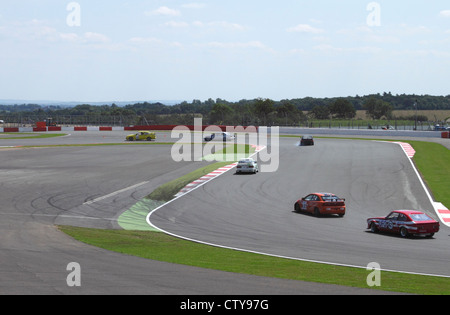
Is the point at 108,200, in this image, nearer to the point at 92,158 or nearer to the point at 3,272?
the point at 3,272

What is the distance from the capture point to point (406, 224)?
810 inches

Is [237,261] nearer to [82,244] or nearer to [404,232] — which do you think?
[82,244]

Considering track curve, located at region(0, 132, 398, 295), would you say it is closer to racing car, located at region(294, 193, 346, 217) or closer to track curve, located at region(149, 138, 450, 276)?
track curve, located at region(149, 138, 450, 276)

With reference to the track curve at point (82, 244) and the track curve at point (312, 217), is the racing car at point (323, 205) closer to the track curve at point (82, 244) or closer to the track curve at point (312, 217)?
the track curve at point (312, 217)

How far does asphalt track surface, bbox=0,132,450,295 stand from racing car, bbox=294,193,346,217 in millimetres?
485

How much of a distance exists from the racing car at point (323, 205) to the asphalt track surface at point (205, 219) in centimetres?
49

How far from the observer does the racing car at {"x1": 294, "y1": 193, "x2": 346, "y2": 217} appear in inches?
961

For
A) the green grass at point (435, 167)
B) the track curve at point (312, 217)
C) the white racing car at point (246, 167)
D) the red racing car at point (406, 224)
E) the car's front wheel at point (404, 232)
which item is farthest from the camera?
the white racing car at point (246, 167)

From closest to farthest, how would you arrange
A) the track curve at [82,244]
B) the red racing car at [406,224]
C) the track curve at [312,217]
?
the track curve at [82,244] → the track curve at [312,217] → the red racing car at [406,224]

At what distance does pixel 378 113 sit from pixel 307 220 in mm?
159285

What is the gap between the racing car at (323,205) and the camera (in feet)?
80.1

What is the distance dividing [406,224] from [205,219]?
27.0 feet

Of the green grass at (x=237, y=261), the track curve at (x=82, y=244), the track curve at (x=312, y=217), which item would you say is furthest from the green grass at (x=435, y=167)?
the track curve at (x=82, y=244)

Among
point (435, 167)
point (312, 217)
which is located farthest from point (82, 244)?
point (435, 167)
